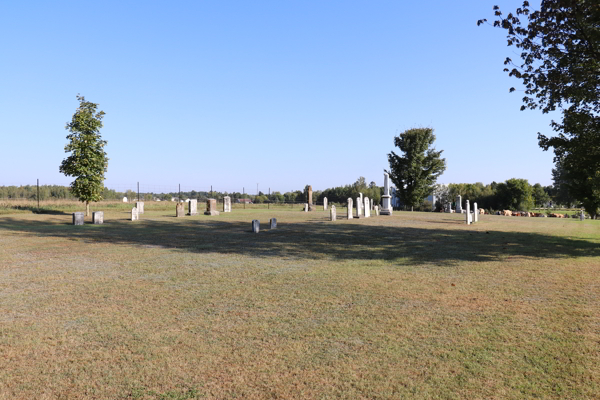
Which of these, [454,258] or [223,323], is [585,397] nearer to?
[223,323]

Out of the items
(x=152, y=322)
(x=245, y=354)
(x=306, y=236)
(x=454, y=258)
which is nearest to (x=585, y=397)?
(x=245, y=354)

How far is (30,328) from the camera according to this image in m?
4.34

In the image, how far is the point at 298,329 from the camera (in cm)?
433

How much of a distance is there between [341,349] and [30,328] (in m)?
3.56

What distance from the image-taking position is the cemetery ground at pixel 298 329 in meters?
3.10

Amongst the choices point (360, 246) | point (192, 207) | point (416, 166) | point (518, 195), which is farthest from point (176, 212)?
point (518, 195)

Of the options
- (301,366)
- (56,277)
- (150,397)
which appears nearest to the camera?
(150,397)

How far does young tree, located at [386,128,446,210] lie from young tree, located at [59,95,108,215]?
32972 mm

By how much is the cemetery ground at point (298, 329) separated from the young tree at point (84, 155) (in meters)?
18.6

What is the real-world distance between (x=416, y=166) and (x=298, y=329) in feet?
142

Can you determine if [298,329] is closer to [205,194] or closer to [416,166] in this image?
[416,166]

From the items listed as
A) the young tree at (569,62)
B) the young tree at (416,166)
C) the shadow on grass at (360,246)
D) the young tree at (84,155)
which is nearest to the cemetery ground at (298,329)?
the shadow on grass at (360,246)

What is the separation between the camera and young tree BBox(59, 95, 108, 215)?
24922 mm

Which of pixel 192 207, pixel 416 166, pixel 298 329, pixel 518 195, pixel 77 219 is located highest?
pixel 416 166
